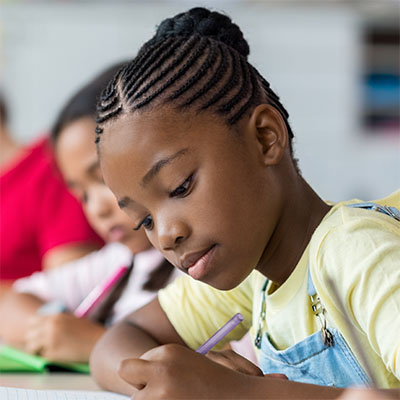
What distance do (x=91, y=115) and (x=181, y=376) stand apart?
0.68m

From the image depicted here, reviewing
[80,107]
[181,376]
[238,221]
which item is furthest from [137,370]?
[80,107]

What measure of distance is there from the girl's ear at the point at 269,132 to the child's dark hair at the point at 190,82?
1 cm

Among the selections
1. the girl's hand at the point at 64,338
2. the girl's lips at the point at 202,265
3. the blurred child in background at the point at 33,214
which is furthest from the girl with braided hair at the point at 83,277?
the girl's lips at the point at 202,265

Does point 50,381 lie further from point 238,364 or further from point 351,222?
point 351,222

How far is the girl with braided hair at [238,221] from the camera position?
48cm

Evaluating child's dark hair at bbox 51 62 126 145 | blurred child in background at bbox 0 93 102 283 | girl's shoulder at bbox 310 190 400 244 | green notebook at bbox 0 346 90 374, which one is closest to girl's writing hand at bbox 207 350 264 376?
girl's shoulder at bbox 310 190 400 244

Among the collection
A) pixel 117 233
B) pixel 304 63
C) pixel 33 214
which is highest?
pixel 117 233

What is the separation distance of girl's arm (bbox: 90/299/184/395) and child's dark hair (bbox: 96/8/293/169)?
0.23m

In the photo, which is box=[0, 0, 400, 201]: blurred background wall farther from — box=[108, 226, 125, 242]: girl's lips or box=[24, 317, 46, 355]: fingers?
box=[24, 317, 46, 355]: fingers

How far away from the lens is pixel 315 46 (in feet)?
13.1

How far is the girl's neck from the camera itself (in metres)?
0.59

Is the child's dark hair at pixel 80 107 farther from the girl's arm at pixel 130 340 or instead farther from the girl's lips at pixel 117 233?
the girl's arm at pixel 130 340

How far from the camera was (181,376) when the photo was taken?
1.55 feet

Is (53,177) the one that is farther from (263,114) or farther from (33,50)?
(33,50)
